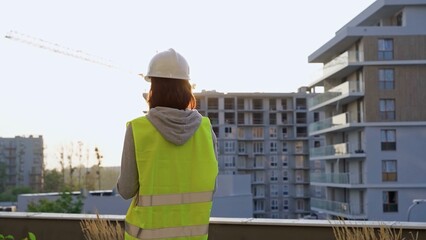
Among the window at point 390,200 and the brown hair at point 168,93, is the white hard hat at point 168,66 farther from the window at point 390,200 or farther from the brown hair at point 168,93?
the window at point 390,200

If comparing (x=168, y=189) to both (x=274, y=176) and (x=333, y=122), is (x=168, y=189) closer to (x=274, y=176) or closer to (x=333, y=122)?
(x=333, y=122)

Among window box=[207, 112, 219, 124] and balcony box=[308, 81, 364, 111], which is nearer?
balcony box=[308, 81, 364, 111]

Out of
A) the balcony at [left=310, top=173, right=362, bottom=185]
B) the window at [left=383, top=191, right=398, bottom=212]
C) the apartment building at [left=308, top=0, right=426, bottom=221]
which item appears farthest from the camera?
the balcony at [left=310, top=173, right=362, bottom=185]

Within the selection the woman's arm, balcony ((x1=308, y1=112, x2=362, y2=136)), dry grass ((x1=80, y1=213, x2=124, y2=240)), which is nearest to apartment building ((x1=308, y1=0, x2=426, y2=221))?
balcony ((x1=308, y1=112, x2=362, y2=136))

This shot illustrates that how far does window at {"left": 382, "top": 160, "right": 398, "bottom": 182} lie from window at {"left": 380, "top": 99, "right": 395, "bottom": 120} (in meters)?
2.39

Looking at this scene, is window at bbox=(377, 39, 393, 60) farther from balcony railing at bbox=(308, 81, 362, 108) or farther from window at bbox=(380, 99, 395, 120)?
window at bbox=(380, 99, 395, 120)

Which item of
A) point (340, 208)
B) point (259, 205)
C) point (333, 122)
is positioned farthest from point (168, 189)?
point (259, 205)

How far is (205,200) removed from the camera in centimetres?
209

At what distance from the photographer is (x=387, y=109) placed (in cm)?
3353

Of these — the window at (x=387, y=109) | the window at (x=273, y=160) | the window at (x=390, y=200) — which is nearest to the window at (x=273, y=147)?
the window at (x=273, y=160)

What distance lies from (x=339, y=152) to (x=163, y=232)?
117 feet

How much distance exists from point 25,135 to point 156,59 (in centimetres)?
8722

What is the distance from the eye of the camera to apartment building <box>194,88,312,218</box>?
66.4 m

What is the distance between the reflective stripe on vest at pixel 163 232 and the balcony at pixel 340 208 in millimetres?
31658
